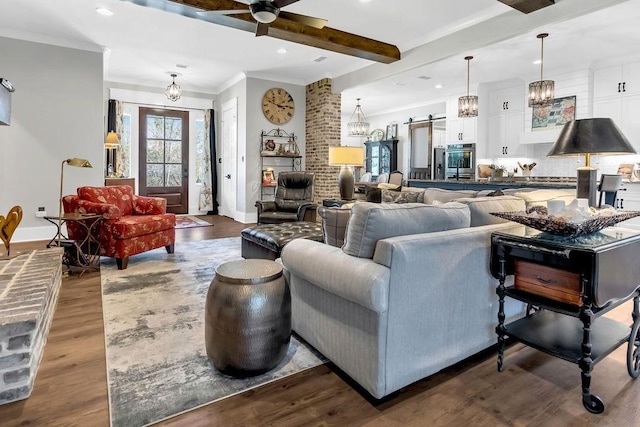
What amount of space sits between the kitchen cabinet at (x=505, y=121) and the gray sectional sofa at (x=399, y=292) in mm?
6193

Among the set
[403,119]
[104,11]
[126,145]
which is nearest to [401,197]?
[104,11]

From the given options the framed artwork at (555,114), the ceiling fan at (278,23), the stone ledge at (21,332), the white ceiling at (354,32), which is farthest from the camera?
the framed artwork at (555,114)

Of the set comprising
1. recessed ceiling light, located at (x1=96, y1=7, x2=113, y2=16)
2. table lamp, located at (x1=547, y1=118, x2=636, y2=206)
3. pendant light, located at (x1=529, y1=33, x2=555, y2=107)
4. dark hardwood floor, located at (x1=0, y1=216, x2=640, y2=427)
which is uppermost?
recessed ceiling light, located at (x1=96, y1=7, x2=113, y2=16)

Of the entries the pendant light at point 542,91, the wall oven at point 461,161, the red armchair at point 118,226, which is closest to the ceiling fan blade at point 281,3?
the red armchair at point 118,226

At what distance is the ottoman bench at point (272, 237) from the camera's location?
10.6ft

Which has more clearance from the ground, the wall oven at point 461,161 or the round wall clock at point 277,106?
the round wall clock at point 277,106

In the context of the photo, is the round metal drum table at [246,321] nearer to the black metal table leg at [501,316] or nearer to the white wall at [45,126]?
the black metal table leg at [501,316]

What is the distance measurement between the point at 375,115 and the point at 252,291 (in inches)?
412

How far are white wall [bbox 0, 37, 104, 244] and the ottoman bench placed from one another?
136 inches

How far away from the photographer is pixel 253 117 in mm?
7168

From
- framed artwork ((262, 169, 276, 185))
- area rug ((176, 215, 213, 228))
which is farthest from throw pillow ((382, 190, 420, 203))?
area rug ((176, 215, 213, 228))

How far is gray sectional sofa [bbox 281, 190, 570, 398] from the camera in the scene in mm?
1618

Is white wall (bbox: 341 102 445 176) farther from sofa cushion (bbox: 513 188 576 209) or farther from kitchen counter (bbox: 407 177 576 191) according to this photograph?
sofa cushion (bbox: 513 188 576 209)

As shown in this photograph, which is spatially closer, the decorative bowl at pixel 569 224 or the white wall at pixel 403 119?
the decorative bowl at pixel 569 224
